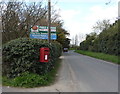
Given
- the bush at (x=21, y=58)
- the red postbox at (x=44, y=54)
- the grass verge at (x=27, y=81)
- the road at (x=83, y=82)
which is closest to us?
the road at (x=83, y=82)

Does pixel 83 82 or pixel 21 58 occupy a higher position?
pixel 21 58

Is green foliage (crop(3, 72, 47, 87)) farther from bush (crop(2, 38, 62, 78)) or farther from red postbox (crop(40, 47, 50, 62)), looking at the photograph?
red postbox (crop(40, 47, 50, 62))

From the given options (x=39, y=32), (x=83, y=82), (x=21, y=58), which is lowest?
(x=83, y=82)

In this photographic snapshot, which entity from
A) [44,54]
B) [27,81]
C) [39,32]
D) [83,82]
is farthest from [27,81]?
[39,32]

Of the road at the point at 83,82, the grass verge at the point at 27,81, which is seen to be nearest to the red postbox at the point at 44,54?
the grass verge at the point at 27,81

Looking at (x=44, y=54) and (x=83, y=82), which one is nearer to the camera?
(x=44, y=54)

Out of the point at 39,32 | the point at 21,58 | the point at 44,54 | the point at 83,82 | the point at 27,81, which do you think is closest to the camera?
the point at 27,81

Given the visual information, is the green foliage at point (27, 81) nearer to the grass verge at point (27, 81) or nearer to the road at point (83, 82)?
the grass verge at point (27, 81)

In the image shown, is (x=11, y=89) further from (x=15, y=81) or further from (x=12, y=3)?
(x=12, y=3)

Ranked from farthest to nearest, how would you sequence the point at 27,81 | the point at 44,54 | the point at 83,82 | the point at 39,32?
the point at 39,32
the point at 83,82
the point at 44,54
the point at 27,81

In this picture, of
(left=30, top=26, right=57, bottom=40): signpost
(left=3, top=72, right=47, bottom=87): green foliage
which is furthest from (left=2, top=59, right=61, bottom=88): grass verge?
(left=30, top=26, right=57, bottom=40): signpost

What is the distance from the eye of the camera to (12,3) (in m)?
12.1

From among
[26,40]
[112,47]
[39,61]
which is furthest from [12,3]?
[112,47]

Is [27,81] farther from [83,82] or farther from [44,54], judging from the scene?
[83,82]
